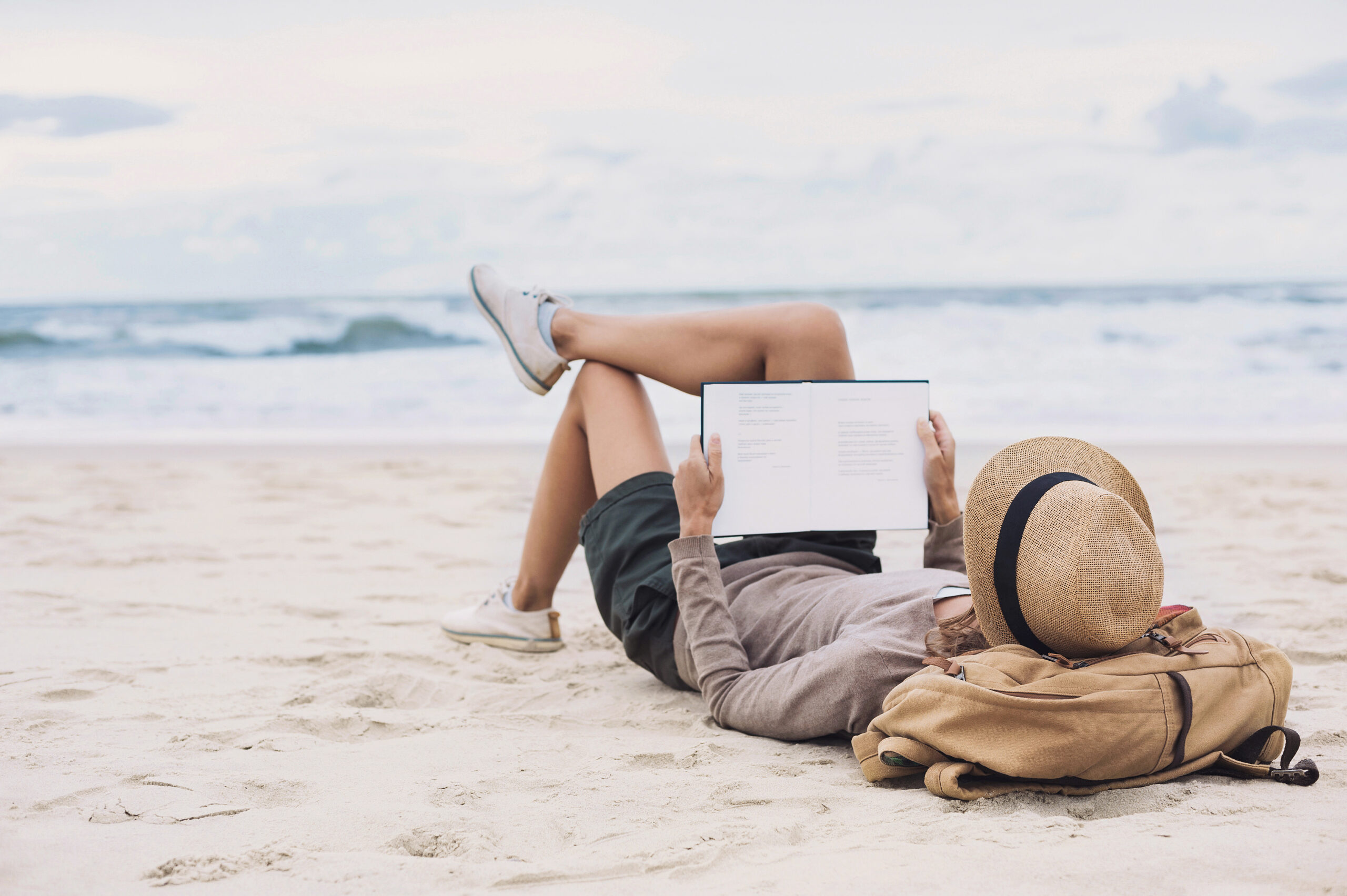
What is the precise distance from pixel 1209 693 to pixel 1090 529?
0.37 m

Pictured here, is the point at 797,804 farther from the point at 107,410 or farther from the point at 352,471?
the point at 107,410

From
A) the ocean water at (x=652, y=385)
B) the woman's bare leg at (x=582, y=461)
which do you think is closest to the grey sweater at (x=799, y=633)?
the woman's bare leg at (x=582, y=461)

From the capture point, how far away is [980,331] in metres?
12.7

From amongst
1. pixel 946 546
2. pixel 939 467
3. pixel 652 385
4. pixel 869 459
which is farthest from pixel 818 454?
pixel 652 385

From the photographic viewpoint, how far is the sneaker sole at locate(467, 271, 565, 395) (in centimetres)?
235

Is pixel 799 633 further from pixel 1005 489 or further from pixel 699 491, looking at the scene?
pixel 1005 489

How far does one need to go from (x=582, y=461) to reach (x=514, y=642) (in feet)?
1.84

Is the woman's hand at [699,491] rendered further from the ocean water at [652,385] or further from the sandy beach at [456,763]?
the ocean water at [652,385]

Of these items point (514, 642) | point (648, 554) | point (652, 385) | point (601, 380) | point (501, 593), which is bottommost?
point (514, 642)

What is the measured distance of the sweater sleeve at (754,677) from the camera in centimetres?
161

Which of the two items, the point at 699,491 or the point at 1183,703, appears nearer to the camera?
the point at 1183,703

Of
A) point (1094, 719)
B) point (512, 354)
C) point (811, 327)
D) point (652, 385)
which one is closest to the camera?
point (1094, 719)

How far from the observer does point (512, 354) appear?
238 cm

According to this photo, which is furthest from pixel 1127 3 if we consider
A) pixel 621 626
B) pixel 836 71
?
pixel 621 626
